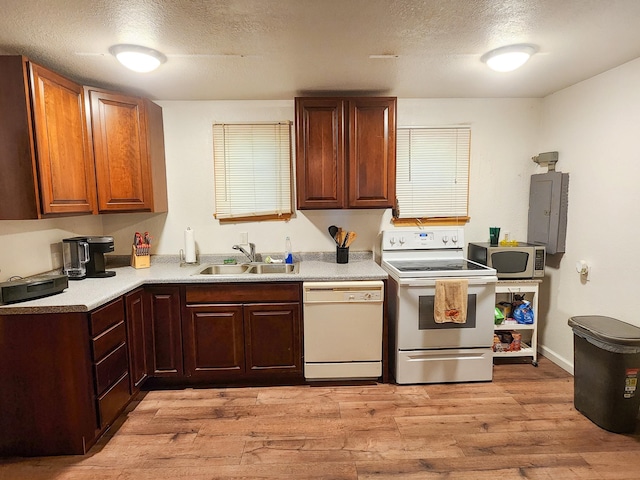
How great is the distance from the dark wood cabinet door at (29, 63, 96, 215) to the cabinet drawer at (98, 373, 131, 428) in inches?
45.1

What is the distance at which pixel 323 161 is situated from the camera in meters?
2.82

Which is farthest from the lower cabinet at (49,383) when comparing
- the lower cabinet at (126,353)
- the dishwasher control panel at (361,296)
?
the dishwasher control panel at (361,296)

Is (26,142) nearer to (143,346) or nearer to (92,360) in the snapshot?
(92,360)

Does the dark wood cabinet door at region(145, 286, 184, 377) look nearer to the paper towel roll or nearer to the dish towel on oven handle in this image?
the paper towel roll

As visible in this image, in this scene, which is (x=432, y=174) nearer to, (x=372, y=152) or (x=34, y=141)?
(x=372, y=152)

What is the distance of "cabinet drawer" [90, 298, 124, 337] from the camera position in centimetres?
198

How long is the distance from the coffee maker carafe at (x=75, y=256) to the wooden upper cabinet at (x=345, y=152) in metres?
1.59

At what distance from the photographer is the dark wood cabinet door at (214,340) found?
2596 mm

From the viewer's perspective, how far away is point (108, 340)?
2113 millimetres

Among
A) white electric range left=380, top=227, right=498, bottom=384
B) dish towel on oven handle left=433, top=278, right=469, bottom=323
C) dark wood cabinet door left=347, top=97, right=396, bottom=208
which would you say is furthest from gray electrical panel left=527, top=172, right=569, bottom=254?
dark wood cabinet door left=347, top=97, right=396, bottom=208

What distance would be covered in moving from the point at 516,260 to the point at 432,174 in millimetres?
1013

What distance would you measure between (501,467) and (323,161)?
2277mm

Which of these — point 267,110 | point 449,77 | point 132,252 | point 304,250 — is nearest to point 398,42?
point 449,77

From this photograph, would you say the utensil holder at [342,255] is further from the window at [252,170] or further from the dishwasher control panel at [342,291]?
the window at [252,170]
